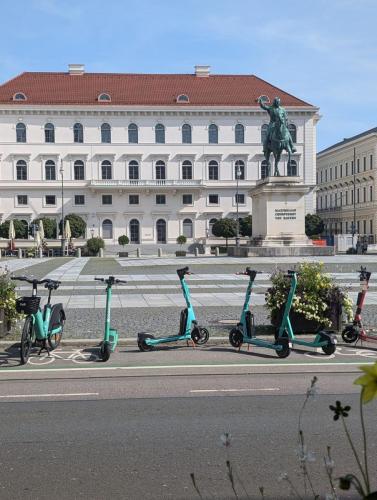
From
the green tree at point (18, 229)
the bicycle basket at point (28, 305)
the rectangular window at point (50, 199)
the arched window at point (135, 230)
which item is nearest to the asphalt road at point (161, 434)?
the bicycle basket at point (28, 305)

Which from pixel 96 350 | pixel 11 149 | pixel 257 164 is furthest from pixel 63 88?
pixel 96 350

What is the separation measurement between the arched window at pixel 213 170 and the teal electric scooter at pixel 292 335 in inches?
3368

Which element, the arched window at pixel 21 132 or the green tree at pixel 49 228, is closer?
the green tree at pixel 49 228

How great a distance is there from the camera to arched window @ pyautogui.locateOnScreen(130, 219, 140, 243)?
9481cm

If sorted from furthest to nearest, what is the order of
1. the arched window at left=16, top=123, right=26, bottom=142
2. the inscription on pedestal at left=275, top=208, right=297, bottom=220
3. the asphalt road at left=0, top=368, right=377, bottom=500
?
the arched window at left=16, top=123, right=26, bottom=142, the inscription on pedestal at left=275, top=208, right=297, bottom=220, the asphalt road at left=0, top=368, right=377, bottom=500

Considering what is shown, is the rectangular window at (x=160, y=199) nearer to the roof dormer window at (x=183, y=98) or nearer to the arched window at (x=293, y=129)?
the roof dormer window at (x=183, y=98)

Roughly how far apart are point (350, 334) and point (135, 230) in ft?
277

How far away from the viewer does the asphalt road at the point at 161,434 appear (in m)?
4.75

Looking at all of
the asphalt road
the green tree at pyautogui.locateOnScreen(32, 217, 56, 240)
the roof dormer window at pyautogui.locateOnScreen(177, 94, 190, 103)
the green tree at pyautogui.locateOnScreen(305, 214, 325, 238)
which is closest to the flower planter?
the asphalt road

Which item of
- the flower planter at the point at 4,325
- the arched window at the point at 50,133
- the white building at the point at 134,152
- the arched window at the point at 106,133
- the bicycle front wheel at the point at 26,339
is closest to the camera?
the bicycle front wheel at the point at 26,339

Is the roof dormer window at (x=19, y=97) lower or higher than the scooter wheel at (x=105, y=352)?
higher

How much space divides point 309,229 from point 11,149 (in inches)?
1736

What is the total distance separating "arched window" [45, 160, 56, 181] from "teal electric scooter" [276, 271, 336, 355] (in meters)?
85.6

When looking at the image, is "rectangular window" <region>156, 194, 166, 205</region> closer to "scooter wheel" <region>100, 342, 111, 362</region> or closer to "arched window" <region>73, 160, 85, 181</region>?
"arched window" <region>73, 160, 85, 181</region>
